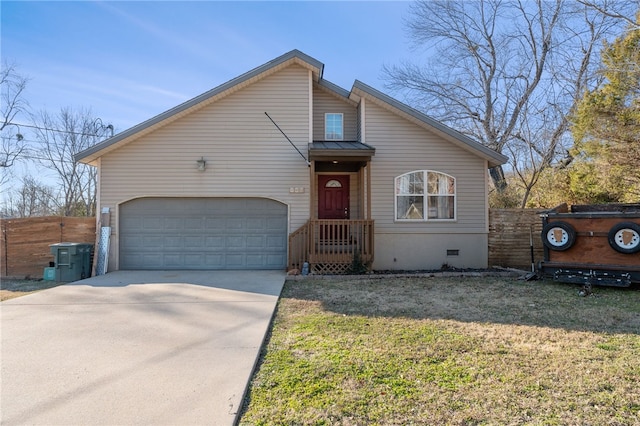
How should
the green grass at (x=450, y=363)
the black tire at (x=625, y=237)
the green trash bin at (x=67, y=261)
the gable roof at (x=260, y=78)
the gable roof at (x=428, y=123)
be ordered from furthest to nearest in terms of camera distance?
the gable roof at (x=428, y=123), the gable roof at (x=260, y=78), the green trash bin at (x=67, y=261), the black tire at (x=625, y=237), the green grass at (x=450, y=363)

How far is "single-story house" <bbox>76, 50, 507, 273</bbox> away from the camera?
953cm

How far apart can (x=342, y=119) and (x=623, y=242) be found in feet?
24.6

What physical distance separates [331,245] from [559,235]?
5.16m

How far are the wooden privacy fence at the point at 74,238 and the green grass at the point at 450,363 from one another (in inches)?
149

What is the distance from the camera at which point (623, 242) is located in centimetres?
667

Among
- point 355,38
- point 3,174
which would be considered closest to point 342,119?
point 355,38

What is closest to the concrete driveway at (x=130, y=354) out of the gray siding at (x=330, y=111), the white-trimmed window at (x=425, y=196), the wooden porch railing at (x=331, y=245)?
the wooden porch railing at (x=331, y=245)

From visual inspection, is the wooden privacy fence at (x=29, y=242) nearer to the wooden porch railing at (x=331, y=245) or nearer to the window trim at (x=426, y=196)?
the wooden porch railing at (x=331, y=245)

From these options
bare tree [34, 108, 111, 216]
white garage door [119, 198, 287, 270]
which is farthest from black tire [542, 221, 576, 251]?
bare tree [34, 108, 111, 216]

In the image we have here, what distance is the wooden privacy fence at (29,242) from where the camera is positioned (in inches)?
363

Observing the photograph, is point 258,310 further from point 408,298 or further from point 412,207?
point 412,207

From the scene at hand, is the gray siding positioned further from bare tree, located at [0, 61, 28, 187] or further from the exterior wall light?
bare tree, located at [0, 61, 28, 187]

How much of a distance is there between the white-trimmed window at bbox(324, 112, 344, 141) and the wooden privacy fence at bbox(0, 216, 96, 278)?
7789mm

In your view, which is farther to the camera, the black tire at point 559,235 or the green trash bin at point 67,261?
the green trash bin at point 67,261
